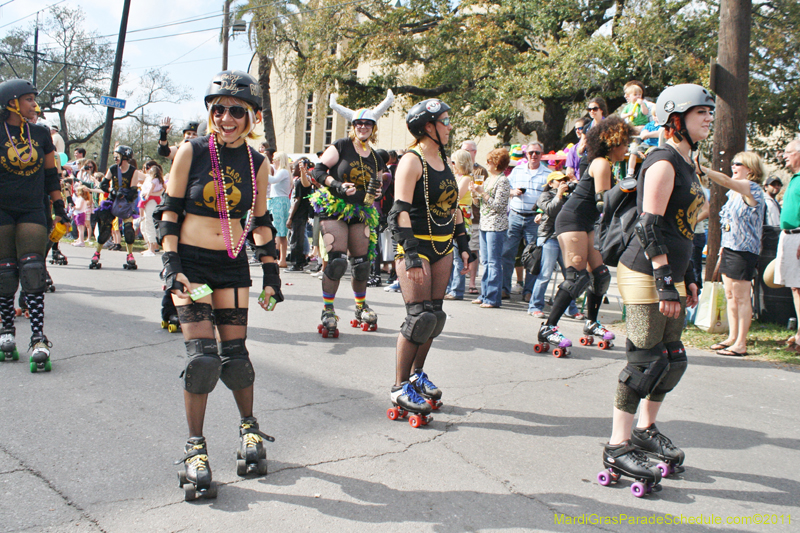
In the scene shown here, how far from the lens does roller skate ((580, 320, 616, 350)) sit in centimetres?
630

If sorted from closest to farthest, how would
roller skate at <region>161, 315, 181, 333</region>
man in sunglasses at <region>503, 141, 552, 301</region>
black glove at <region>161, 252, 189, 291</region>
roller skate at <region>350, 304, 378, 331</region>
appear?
1. black glove at <region>161, 252, 189, 291</region>
2. roller skate at <region>161, 315, 181, 333</region>
3. roller skate at <region>350, 304, 378, 331</region>
4. man in sunglasses at <region>503, 141, 552, 301</region>

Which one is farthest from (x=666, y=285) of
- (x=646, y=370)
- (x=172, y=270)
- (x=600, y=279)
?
(x=600, y=279)

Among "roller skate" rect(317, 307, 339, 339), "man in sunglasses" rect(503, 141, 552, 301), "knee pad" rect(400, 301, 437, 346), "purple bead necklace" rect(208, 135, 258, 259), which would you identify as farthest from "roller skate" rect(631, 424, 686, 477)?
"man in sunglasses" rect(503, 141, 552, 301)

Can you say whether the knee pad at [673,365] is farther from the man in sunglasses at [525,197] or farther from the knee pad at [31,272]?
the man in sunglasses at [525,197]

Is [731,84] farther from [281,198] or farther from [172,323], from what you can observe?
[281,198]

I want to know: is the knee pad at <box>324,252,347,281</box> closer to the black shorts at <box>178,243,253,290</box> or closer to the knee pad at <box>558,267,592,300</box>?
the knee pad at <box>558,267,592,300</box>

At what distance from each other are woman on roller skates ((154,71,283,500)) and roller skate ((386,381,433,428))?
1031 mm

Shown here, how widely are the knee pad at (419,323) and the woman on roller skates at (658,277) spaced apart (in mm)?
1212

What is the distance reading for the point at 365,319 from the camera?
6684mm

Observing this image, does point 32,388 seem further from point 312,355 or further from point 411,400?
point 411,400

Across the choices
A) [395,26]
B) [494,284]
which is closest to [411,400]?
[494,284]

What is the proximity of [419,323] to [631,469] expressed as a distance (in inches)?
58.5

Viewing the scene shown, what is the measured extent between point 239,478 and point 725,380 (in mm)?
4202

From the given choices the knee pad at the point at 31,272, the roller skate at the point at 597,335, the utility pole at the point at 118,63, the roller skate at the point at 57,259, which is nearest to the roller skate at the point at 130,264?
the roller skate at the point at 57,259
